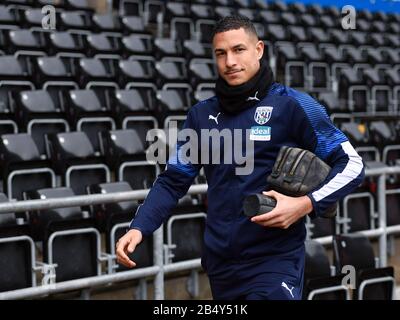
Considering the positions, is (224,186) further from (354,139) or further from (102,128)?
(354,139)

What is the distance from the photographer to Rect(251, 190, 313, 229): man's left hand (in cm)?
271

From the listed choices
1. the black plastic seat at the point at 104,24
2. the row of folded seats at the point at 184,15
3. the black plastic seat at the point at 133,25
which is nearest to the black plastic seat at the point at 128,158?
the row of folded seats at the point at 184,15

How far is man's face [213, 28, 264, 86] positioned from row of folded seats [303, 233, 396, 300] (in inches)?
84.7

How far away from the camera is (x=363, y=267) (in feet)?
17.8

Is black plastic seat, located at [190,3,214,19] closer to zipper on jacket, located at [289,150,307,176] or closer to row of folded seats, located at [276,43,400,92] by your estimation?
row of folded seats, located at [276,43,400,92]

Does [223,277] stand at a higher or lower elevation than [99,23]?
lower

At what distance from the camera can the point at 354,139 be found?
861 centimetres

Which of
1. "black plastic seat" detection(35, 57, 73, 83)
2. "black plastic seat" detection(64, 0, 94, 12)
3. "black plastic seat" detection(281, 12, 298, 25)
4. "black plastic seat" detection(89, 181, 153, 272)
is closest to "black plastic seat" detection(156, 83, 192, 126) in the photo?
"black plastic seat" detection(35, 57, 73, 83)

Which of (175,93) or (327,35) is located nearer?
(175,93)

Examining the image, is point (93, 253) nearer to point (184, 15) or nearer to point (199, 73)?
point (199, 73)

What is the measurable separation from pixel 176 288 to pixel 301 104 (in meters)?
2.92

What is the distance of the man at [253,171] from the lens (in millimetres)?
2988
